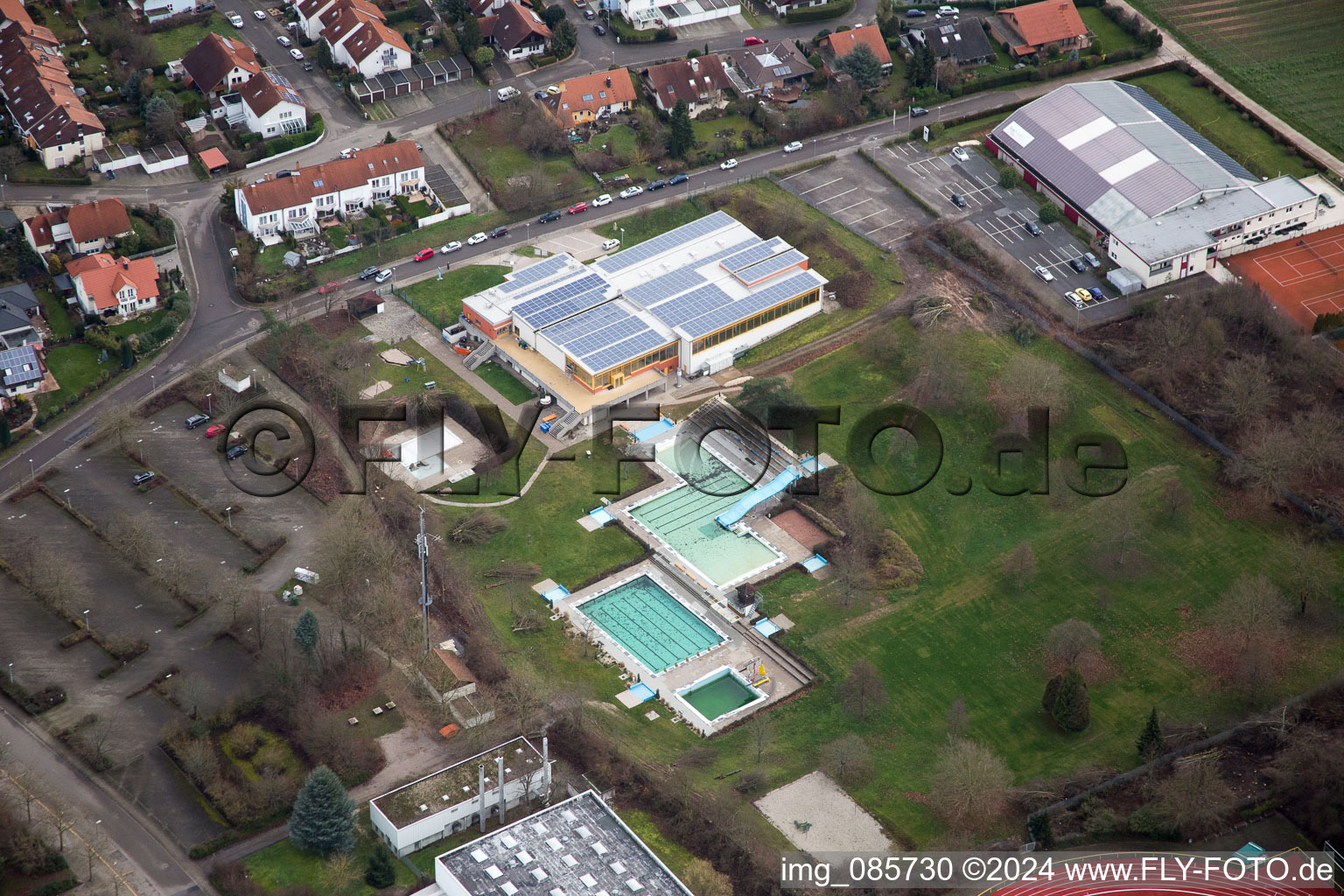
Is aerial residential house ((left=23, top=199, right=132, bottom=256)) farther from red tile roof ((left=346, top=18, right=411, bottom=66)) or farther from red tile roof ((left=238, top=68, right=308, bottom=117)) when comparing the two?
red tile roof ((left=346, top=18, right=411, bottom=66))

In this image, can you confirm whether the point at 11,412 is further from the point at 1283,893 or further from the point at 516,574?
the point at 1283,893

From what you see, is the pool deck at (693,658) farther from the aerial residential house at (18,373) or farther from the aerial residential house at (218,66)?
the aerial residential house at (218,66)

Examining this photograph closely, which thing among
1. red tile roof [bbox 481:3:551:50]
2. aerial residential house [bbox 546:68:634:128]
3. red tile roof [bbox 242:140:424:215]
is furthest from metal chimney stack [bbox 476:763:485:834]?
red tile roof [bbox 481:3:551:50]

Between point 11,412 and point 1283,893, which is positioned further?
point 11,412

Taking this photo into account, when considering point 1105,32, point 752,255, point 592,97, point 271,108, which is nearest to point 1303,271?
point 1105,32

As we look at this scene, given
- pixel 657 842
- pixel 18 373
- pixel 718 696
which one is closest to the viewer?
pixel 657 842

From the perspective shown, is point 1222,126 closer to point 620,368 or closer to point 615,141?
point 615,141

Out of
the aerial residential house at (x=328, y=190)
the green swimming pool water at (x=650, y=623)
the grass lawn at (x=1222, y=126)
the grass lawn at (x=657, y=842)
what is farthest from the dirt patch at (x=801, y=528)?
the grass lawn at (x=1222, y=126)

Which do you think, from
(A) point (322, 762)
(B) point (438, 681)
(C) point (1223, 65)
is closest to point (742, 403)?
(B) point (438, 681)
